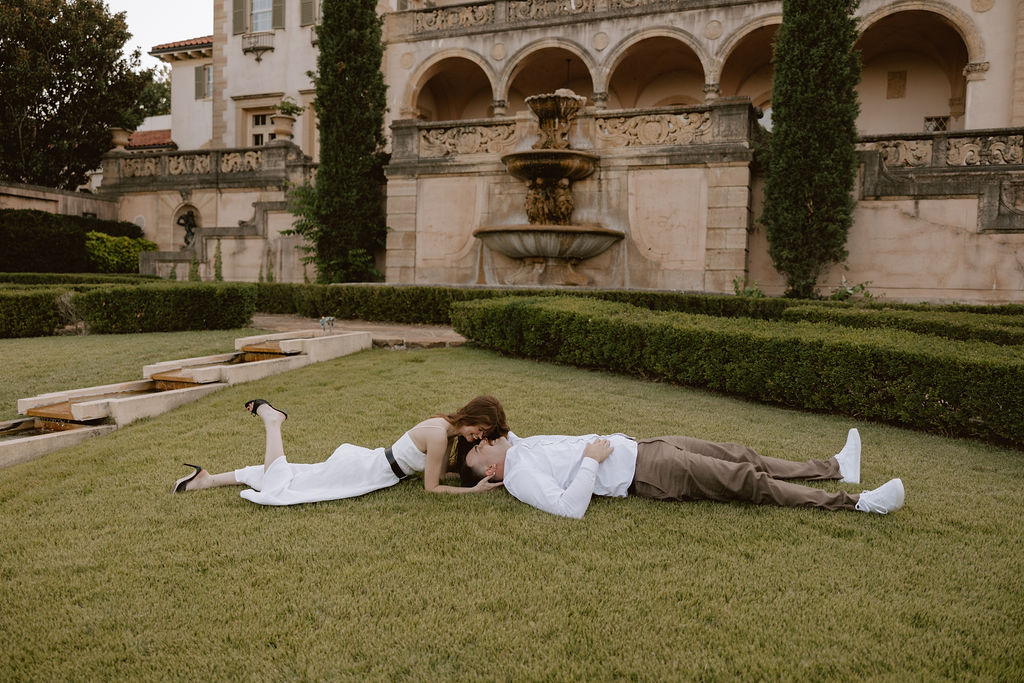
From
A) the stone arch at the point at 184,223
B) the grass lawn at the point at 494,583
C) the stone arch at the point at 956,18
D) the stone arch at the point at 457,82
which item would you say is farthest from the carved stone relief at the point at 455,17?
the grass lawn at the point at 494,583

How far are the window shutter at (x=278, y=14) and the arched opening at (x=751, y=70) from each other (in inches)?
707

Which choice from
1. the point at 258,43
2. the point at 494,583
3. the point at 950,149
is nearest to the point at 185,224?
the point at 258,43

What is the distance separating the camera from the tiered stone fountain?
591 inches

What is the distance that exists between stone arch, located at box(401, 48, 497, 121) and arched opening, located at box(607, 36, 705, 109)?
466 cm

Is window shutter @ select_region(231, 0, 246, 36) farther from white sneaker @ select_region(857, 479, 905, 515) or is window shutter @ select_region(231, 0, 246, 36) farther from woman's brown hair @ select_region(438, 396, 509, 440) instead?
white sneaker @ select_region(857, 479, 905, 515)

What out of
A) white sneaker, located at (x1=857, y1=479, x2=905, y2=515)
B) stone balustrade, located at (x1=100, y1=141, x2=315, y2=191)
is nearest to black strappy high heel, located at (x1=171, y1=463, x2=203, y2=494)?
white sneaker, located at (x1=857, y1=479, x2=905, y2=515)

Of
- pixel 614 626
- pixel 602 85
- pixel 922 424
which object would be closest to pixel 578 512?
pixel 614 626

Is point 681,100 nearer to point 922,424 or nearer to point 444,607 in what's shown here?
point 922,424

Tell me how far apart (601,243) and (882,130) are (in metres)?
14.3

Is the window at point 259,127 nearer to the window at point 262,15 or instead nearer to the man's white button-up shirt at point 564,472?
the window at point 262,15

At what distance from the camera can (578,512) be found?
164 inches

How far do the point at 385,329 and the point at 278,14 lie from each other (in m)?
23.1

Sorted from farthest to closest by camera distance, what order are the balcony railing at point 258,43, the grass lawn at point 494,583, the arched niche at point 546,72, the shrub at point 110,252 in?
1. the balcony railing at point 258,43
2. the arched niche at point 546,72
3. the shrub at point 110,252
4. the grass lawn at point 494,583

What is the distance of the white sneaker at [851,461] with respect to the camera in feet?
16.0
